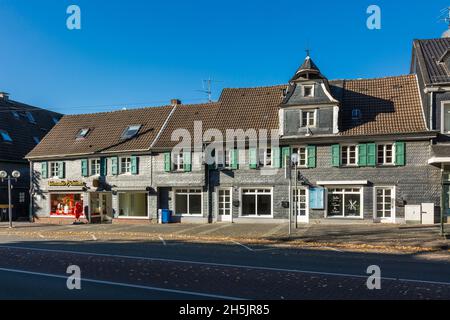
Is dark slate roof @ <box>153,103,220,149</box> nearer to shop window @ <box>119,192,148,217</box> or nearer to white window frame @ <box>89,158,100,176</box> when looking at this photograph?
shop window @ <box>119,192,148,217</box>

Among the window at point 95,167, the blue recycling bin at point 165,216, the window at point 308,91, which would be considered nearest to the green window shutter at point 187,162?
the blue recycling bin at point 165,216

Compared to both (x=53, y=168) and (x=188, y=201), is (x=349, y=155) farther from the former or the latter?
(x=53, y=168)

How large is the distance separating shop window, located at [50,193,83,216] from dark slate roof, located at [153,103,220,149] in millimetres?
8050

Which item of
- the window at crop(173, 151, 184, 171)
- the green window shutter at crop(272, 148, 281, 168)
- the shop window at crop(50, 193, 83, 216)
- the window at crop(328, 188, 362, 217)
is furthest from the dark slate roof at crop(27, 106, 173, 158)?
the window at crop(328, 188, 362, 217)

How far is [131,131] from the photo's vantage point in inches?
1146

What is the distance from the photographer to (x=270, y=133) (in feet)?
80.1

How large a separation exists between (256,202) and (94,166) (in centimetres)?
1224

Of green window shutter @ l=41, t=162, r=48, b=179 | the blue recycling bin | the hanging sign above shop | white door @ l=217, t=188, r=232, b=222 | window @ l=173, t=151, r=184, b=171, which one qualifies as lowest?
the blue recycling bin

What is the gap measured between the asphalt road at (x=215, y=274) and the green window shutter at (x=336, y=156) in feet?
30.7

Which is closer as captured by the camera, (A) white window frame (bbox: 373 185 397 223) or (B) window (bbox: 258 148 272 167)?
(A) white window frame (bbox: 373 185 397 223)

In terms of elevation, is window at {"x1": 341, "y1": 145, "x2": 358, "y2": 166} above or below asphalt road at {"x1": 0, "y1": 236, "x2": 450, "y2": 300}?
above

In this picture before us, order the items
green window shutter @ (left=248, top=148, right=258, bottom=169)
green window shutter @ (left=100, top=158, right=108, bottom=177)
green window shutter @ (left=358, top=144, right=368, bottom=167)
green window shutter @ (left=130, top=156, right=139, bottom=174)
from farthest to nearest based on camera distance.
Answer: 1. green window shutter @ (left=100, top=158, right=108, bottom=177)
2. green window shutter @ (left=130, top=156, right=139, bottom=174)
3. green window shutter @ (left=248, top=148, right=258, bottom=169)
4. green window shutter @ (left=358, top=144, right=368, bottom=167)

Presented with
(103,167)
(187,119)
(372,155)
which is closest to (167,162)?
(187,119)

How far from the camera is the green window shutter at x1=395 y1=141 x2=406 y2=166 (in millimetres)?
21875
